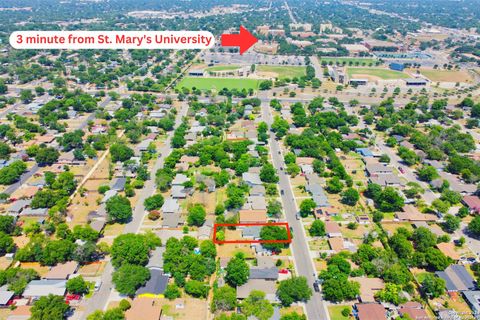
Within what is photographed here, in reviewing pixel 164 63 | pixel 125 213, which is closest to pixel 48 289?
pixel 125 213

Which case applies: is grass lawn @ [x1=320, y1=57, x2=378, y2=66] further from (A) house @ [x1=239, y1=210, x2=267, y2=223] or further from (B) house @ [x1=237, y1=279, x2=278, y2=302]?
(B) house @ [x1=237, y1=279, x2=278, y2=302]

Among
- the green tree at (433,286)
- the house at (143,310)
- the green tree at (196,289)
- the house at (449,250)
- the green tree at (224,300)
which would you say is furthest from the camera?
the house at (449,250)

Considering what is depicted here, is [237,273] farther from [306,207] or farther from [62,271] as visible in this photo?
[62,271]

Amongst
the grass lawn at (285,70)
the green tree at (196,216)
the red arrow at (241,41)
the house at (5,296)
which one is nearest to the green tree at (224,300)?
the green tree at (196,216)

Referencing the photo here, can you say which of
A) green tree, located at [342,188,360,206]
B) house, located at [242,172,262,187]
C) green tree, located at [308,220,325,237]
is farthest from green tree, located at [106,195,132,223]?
green tree, located at [342,188,360,206]

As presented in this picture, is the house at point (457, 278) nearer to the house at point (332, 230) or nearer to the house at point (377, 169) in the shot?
the house at point (332, 230)

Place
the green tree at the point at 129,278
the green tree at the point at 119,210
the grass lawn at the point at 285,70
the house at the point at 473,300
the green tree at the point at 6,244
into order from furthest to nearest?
the grass lawn at the point at 285,70 → the green tree at the point at 119,210 → the green tree at the point at 6,244 → the green tree at the point at 129,278 → the house at the point at 473,300

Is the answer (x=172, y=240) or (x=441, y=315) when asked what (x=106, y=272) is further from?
(x=441, y=315)
